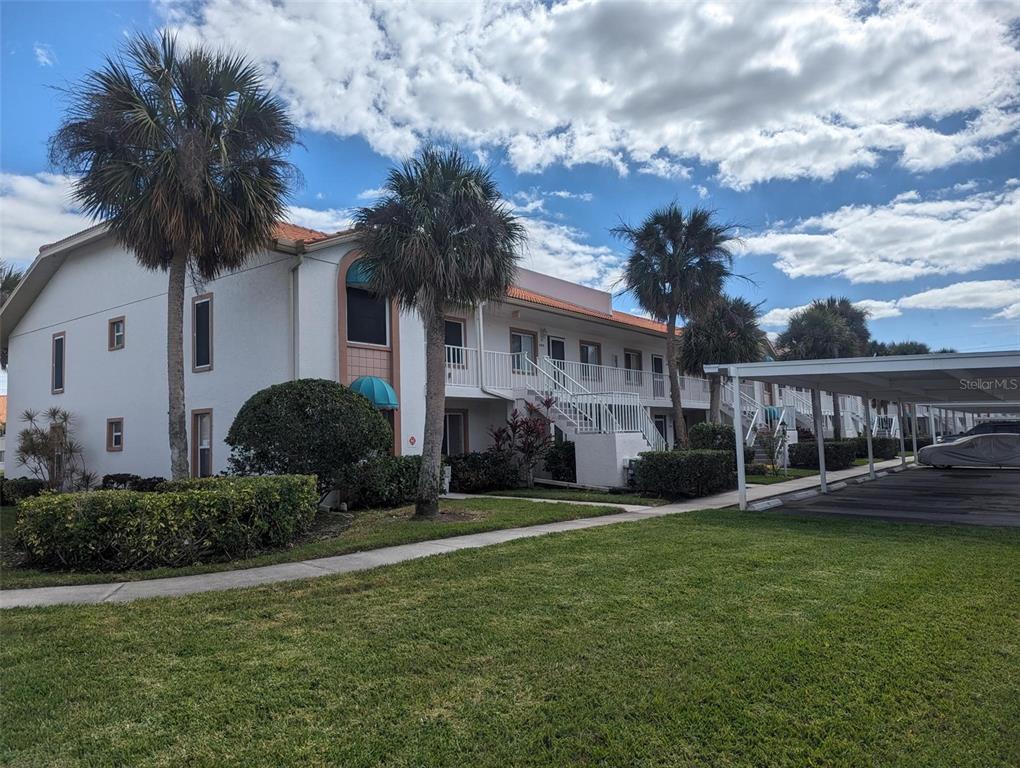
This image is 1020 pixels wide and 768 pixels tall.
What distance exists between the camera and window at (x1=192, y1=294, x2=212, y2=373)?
53.8 ft

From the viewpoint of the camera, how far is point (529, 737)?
3539 millimetres

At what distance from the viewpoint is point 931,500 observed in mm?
15109

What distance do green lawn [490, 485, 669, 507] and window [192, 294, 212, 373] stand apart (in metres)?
8.02

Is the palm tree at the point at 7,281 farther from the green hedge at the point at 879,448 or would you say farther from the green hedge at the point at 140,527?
the green hedge at the point at 879,448

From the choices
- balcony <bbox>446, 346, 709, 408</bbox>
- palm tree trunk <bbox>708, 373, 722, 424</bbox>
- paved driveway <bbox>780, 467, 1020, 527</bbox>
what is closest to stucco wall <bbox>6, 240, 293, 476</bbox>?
balcony <bbox>446, 346, 709, 408</bbox>

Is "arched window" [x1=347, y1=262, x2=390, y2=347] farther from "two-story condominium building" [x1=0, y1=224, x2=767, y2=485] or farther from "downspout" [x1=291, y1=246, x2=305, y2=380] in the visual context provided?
"downspout" [x1=291, y1=246, x2=305, y2=380]

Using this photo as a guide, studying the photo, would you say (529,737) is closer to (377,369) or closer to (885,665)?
(885,665)

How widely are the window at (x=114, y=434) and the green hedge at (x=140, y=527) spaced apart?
11227mm

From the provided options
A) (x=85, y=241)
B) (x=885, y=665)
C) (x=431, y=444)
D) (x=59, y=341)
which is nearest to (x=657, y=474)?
(x=431, y=444)

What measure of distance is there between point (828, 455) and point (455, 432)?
15183mm

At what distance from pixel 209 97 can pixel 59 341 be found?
43.4ft

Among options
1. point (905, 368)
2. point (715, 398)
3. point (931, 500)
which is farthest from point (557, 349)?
point (905, 368)

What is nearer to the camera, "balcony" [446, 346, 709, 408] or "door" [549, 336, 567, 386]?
"balcony" [446, 346, 709, 408]

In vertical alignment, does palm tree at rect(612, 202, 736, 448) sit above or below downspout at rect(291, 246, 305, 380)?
above
